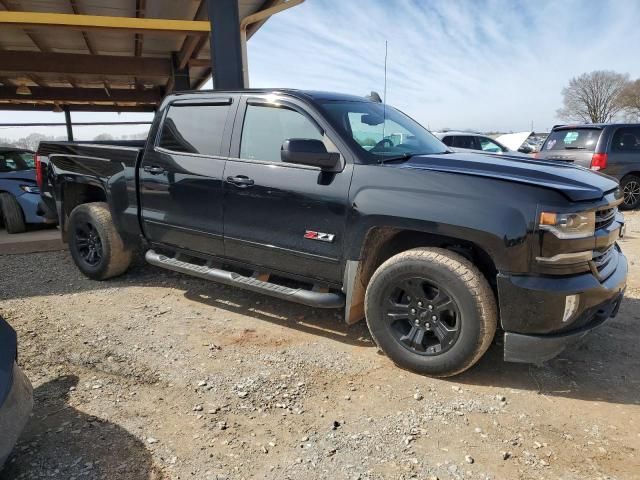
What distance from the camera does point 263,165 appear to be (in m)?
3.65

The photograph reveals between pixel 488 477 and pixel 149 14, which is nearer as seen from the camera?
pixel 488 477

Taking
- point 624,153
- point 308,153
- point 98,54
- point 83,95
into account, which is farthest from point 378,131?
point 83,95

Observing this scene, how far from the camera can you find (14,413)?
2.00 meters

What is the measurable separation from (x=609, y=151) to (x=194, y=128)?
8.54 m

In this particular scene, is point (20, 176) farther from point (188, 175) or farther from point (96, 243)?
point (188, 175)

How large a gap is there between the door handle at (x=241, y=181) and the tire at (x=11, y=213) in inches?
195

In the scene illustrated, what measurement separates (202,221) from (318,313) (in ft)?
4.19

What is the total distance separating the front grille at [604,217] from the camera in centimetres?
288

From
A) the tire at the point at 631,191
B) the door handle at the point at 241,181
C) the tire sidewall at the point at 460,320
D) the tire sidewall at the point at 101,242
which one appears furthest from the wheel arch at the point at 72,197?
the tire at the point at 631,191

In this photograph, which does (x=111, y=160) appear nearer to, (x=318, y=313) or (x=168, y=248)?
(x=168, y=248)

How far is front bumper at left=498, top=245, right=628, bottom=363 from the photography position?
2.69 metres

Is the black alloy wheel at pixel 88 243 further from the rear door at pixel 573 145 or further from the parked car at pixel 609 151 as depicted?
the parked car at pixel 609 151

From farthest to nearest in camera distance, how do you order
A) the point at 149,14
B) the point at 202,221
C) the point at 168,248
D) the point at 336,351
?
1. the point at 149,14
2. the point at 168,248
3. the point at 202,221
4. the point at 336,351

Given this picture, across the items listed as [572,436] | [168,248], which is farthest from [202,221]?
[572,436]
